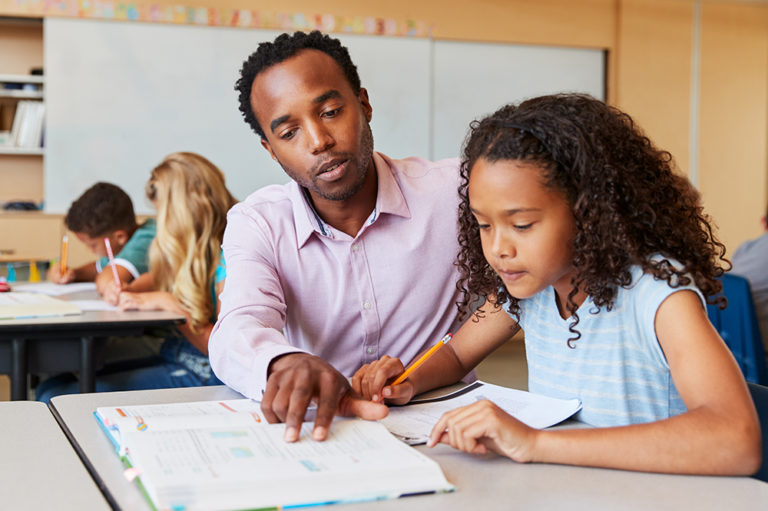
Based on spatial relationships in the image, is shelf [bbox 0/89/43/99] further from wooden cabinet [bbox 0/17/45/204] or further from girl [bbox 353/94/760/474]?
girl [bbox 353/94/760/474]

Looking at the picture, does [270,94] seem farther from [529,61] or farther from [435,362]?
[529,61]

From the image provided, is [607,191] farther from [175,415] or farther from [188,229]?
[188,229]

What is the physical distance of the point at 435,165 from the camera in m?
1.69

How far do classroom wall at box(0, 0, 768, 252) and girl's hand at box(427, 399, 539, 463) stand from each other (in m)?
4.65

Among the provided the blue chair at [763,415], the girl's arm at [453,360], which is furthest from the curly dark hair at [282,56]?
the blue chair at [763,415]

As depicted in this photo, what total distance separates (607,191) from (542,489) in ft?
Result: 1.43

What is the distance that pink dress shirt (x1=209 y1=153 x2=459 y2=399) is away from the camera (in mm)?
1498

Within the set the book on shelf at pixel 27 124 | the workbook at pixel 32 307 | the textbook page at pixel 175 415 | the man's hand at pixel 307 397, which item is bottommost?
the workbook at pixel 32 307

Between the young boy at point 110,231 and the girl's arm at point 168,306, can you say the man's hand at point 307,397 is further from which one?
the young boy at point 110,231

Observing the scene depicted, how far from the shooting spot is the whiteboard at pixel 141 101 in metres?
4.73

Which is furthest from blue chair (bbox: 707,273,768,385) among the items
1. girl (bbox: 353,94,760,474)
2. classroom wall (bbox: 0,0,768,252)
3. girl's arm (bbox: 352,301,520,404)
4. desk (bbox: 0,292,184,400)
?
classroom wall (bbox: 0,0,768,252)

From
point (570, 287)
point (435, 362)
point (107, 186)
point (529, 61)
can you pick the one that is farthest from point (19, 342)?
point (529, 61)

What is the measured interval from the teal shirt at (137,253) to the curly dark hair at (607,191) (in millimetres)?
2223

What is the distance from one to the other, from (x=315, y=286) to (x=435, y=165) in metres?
0.40
